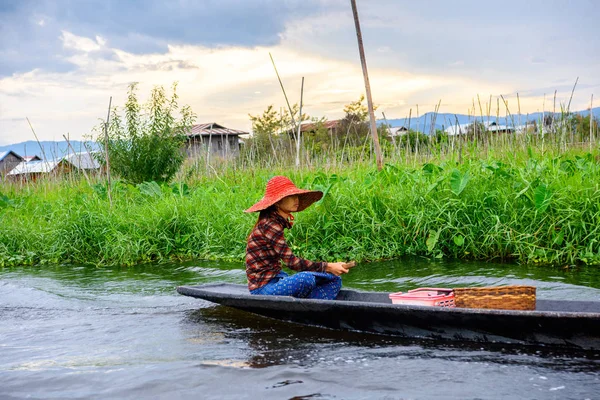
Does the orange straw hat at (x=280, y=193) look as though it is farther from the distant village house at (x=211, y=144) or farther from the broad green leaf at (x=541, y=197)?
the distant village house at (x=211, y=144)

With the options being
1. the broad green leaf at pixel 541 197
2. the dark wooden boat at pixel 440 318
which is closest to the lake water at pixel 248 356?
the dark wooden boat at pixel 440 318

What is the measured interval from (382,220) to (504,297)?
3741 millimetres

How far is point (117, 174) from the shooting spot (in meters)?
12.8

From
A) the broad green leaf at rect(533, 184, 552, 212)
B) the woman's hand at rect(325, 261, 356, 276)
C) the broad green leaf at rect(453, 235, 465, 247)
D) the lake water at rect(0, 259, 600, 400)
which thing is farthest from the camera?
the broad green leaf at rect(453, 235, 465, 247)

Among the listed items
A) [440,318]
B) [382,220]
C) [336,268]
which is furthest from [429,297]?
[382,220]

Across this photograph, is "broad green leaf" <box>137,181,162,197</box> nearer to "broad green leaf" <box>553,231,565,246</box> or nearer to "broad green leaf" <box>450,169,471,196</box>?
"broad green leaf" <box>450,169,471,196</box>

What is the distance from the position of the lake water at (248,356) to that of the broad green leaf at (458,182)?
105 centimetres

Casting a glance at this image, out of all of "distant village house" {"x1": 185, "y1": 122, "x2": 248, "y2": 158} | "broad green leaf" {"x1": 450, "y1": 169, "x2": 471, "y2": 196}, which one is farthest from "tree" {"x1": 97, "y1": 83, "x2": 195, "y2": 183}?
"broad green leaf" {"x1": 450, "y1": 169, "x2": 471, "y2": 196}

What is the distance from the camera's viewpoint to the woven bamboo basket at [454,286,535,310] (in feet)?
12.0

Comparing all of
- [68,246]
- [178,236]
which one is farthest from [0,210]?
[178,236]

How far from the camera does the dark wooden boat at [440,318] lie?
3465 millimetres

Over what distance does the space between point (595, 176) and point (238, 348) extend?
14.8ft

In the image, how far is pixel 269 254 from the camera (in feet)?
15.0

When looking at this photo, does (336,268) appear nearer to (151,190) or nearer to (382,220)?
(382,220)
